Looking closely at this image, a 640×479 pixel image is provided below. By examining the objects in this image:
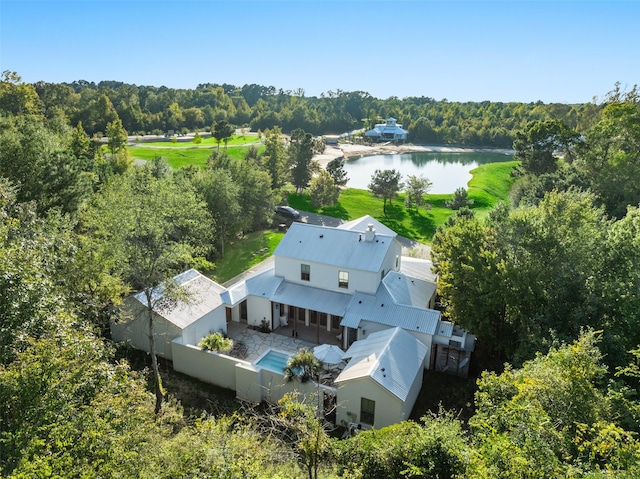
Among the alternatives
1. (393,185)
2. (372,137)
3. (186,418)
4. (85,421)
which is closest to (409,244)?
(393,185)

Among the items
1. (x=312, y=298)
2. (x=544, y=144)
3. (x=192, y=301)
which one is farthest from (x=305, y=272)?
(x=544, y=144)

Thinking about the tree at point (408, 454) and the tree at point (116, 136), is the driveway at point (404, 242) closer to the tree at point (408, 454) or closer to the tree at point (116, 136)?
the tree at point (408, 454)

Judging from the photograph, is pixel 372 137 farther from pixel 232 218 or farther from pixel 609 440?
pixel 609 440

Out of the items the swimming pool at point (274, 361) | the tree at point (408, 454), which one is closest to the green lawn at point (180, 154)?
the swimming pool at point (274, 361)

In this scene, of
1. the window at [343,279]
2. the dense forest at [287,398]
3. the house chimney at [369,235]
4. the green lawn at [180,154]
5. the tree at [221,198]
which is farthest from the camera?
the green lawn at [180,154]

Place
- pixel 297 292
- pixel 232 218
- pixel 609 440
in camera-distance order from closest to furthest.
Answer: pixel 609 440, pixel 297 292, pixel 232 218
